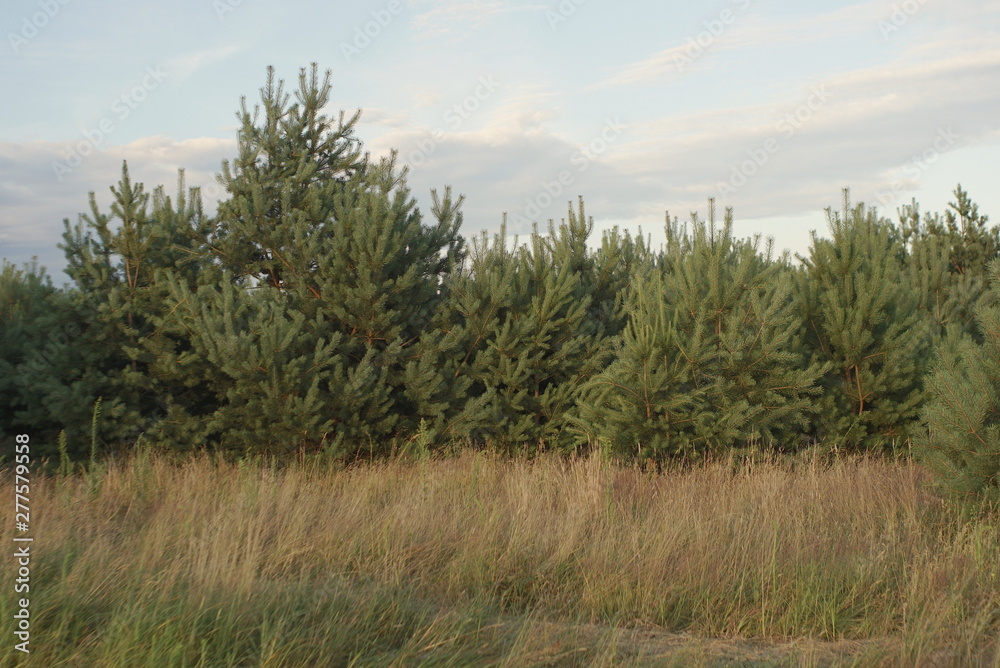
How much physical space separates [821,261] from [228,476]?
25.4 feet

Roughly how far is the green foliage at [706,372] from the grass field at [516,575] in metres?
0.99

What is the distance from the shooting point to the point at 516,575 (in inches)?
204

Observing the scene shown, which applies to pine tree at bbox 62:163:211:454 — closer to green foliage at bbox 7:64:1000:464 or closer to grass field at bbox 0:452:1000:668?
green foliage at bbox 7:64:1000:464

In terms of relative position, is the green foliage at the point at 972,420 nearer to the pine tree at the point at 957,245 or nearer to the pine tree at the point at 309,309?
the pine tree at the point at 309,309

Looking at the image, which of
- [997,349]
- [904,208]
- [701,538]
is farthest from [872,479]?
[904,208]

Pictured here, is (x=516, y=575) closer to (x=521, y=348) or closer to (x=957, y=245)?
(x=521, y=348)

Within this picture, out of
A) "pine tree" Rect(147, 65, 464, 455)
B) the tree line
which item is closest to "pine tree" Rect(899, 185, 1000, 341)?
the tree line

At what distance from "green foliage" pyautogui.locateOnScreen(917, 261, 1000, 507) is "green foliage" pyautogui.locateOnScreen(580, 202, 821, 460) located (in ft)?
7.08

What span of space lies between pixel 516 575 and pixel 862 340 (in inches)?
238

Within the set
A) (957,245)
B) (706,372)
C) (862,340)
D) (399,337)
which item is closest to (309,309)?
(399,337)

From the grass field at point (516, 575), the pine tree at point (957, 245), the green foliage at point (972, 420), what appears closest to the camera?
the grass field at point (516, 575)

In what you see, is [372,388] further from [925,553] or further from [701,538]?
[925,553]

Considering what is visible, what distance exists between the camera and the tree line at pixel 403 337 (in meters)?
8.72

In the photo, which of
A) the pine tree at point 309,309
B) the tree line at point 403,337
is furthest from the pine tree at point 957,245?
the pine tree at point 309,309
